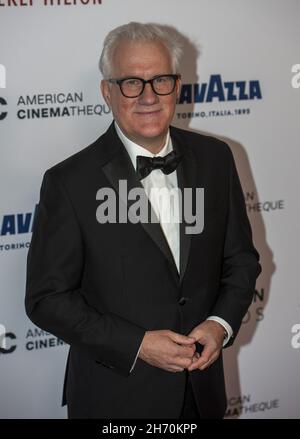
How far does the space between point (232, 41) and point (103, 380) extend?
1619mm

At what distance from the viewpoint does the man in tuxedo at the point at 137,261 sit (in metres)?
1.92

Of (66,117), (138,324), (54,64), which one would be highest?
(54,64)

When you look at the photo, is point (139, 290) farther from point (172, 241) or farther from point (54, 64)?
point (54, 64)

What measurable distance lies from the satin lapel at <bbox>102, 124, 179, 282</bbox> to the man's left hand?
189mm

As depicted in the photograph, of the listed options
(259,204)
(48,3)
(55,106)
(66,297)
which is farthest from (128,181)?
(259,204)

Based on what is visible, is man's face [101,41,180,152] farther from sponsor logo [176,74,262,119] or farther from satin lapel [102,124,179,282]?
sponsor logo [176,74,262,119]

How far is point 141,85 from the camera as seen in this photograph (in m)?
1.93

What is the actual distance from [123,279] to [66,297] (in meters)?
0.19

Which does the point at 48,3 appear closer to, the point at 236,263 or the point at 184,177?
the point at 184,177

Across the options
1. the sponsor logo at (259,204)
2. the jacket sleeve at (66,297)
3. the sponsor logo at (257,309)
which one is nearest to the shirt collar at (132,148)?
the jacket sleeve at (66,297)

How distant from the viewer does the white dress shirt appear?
2.04m

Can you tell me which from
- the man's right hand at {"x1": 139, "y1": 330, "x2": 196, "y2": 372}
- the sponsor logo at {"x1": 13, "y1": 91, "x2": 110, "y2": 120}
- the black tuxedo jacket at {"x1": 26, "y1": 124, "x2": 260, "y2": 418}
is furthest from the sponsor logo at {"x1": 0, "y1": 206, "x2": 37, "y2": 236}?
the man's right hand at {"x1": 139, "y1": 330, "x2": 196, "y2": 372}

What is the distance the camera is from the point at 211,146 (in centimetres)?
221
